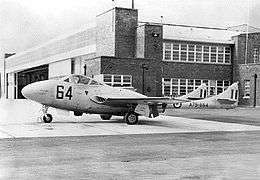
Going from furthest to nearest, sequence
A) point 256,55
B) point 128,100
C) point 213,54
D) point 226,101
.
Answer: point 256,55 → point 213,54 → point 226,101 → point 128,100

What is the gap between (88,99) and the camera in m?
19.3

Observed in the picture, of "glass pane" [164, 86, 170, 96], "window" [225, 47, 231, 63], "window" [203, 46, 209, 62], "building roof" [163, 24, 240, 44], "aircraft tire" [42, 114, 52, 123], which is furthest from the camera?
"window" [225, 47, 231, 63]

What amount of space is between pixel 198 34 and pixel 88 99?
33.6 metres

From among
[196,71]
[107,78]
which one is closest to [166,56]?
[196,71]

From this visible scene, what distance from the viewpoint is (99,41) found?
161 ft

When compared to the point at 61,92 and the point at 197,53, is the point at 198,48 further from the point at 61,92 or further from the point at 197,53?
the point at 61,92

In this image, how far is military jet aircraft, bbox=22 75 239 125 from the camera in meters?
18.7

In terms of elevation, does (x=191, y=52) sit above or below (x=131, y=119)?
above

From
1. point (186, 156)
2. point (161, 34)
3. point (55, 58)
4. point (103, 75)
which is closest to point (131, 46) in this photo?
point (161, 34)

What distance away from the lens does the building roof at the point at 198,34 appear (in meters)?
47.8

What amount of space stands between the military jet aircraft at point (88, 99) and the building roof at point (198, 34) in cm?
2796

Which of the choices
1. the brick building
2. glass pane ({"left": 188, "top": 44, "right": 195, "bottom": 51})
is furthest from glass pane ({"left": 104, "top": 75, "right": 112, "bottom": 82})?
Result: glass pane ({"left": 188, "top": 44, "right": 195, "bottom": 51})

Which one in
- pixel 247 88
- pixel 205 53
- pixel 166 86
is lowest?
pixel 247 88

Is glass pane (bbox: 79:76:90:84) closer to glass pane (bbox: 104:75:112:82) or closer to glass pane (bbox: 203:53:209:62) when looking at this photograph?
glass pane (bbox: 104:75:112:82)
